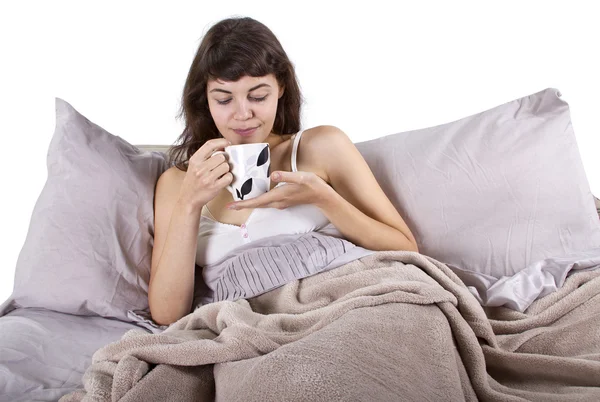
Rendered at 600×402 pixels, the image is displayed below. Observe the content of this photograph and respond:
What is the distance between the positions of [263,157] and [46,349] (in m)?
0.68

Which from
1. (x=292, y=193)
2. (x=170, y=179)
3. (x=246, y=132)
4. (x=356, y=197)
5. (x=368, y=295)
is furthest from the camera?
(x=170, y=179)

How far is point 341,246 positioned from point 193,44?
1166 mm

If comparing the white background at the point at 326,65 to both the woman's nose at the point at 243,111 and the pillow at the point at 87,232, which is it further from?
the woman's nose at the point at 243,111

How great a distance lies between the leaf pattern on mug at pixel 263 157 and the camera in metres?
1.35

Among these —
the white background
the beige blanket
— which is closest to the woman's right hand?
the beige blanket

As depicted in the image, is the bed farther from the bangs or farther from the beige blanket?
the bangs

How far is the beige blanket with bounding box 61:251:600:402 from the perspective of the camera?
93cm

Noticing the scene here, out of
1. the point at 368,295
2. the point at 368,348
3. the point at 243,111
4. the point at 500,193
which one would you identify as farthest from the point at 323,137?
the point at 368,348

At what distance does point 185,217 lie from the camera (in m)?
1.56

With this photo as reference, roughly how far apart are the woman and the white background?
56 cm

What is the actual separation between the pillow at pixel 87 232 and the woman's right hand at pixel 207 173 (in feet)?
1.08

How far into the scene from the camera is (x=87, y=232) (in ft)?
5.57

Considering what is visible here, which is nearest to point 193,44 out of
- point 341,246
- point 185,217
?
point 185,217

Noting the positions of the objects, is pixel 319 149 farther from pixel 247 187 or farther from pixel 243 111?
pixel 247 187
